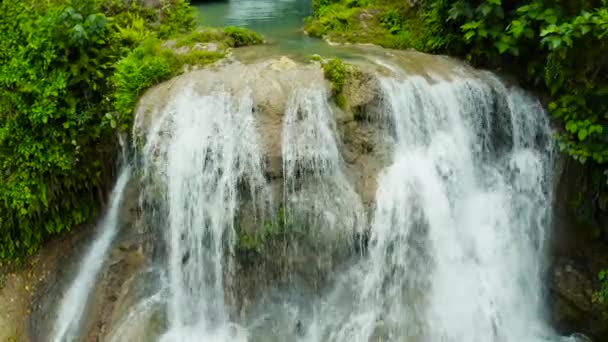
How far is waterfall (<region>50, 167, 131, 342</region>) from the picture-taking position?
5848mm

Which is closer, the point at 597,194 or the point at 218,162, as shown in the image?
the point at 218,162

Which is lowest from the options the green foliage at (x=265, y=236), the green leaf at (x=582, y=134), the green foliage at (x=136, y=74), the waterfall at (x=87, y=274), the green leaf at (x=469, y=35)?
the waterfall at (x=87, y=274)

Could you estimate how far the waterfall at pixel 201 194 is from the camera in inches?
215

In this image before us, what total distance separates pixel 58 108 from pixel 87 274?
1890mm

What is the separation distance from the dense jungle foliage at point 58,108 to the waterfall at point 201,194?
713mm

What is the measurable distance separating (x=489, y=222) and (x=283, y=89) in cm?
277

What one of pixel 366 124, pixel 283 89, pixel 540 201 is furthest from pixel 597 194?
pixel 283 89

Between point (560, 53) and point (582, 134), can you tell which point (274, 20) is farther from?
point (582, 134)

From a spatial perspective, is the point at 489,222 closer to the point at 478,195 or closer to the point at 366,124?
the point at 478,195

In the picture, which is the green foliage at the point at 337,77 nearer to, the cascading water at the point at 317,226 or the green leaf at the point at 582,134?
the cascading water at the point at 317,226

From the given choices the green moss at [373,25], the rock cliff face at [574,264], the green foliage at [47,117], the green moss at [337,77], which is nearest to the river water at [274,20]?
the green moss at [373,25]

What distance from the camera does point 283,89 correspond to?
572 centimetres

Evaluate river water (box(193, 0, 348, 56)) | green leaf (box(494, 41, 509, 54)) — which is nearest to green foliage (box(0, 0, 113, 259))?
river water (box(193, 0, 348, 56))

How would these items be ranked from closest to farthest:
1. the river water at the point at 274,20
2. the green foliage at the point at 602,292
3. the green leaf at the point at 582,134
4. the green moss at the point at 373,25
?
the green leaf at the point at 582,134, the green foliage at the point at 602,292, the river water at the point at 274,20, the green moss at the point at 373,25
